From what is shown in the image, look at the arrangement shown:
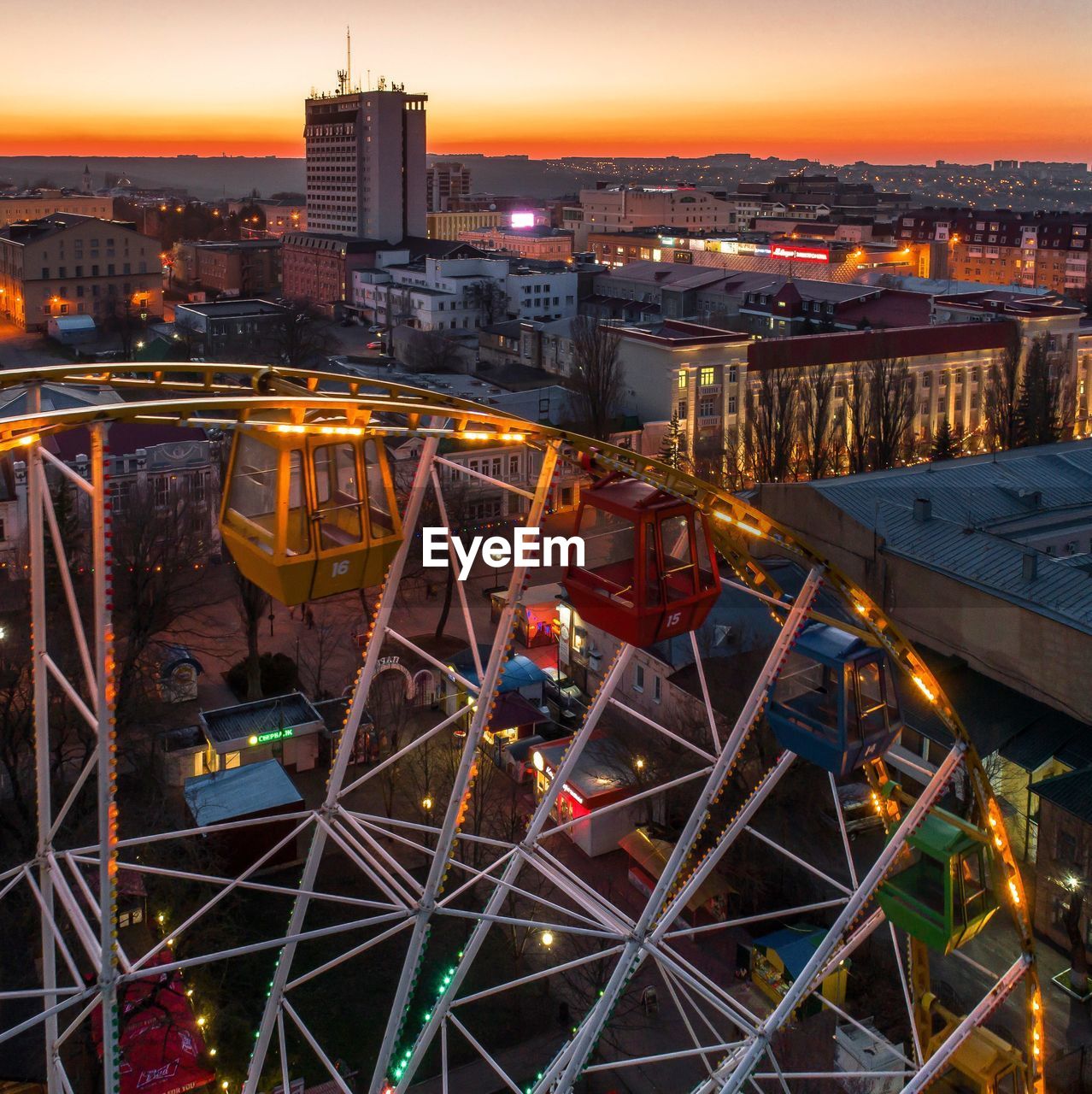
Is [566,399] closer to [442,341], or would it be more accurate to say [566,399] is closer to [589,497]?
[442,341]

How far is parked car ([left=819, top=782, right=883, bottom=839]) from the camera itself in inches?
703

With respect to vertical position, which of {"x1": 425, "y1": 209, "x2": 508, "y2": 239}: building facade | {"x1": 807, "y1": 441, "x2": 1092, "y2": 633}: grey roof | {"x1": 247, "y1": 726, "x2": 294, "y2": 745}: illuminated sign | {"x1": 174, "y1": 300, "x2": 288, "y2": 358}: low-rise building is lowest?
{"x1": 247, "y1": 726, "x2": 294, "y2": 745}: illuminated sign

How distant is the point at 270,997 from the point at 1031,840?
1236 cm

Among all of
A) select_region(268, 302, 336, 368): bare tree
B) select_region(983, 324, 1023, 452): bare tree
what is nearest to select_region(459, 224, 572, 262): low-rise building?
select_region(268, 302, 336, 368): bare tree

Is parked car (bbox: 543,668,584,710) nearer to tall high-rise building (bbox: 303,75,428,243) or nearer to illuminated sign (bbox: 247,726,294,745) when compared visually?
illuminated sign (bbox: 247,726,294,745)

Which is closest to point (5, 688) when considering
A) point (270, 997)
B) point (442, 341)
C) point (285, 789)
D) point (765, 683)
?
point (285, 789)

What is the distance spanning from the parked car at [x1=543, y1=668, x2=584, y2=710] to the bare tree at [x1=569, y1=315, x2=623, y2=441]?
15.3 m

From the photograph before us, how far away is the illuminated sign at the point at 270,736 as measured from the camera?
784 inches

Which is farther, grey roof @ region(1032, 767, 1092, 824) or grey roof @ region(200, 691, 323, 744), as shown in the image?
grey roof @ region(200, 691, 323, 744)

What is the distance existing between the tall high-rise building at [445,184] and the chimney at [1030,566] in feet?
411

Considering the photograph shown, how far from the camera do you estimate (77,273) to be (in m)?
66.9

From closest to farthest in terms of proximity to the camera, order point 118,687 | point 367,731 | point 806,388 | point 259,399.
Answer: point 259,399
point 118,687
point 367,731
point 806,388

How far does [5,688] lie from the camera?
17266 millimetres

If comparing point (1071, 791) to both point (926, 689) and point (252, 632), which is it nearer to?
point (926, 689)
